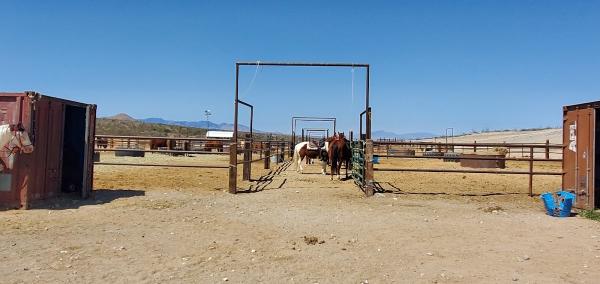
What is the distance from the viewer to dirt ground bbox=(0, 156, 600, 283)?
4.12 m

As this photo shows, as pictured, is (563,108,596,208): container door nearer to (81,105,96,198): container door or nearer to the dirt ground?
the dirt ground

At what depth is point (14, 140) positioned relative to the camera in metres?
6.96

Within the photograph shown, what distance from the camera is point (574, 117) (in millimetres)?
8641

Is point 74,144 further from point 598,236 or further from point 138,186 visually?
point 598,236

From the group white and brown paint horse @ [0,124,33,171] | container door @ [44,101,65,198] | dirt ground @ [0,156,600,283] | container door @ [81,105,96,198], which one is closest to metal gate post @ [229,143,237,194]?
dirt ground @ [0,156,600,283]

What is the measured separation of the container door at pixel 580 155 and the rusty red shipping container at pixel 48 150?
9.39m

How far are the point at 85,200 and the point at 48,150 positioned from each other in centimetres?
112

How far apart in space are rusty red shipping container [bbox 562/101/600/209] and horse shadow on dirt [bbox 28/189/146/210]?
8506 mm

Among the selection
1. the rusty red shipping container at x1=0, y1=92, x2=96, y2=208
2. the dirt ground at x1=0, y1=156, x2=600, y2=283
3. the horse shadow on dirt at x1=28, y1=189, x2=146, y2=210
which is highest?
the rusty red shipping container at x1=0, y1=92, x2=96, y2=208

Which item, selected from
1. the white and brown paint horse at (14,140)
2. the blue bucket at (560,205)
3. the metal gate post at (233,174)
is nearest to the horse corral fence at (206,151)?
the metal gate post at (233,174)

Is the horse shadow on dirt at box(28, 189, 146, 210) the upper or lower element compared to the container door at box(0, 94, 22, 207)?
lower

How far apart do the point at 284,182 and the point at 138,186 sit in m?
3.88

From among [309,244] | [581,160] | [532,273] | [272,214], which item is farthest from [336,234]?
[581,160]

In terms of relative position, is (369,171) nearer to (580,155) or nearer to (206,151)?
(580,155)
